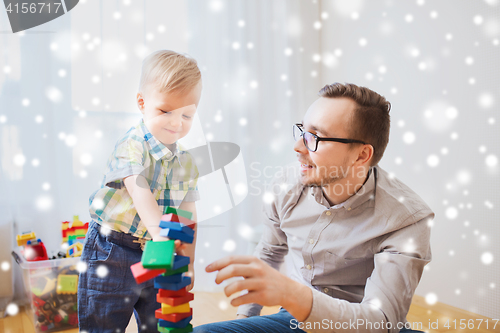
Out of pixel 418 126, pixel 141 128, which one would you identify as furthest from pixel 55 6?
pixel 418 126

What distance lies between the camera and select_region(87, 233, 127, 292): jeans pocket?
2.98 feet

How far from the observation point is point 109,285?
0.91 meters

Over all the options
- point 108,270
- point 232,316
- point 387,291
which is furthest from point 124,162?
point 232,316

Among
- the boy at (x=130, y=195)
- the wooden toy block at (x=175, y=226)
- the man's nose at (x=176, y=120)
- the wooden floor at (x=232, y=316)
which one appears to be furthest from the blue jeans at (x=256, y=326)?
the wooden floor at (x=232, y=316)

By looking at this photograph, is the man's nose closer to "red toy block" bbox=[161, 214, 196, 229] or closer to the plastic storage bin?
"red toy block" bbox=[161, 214, 196, 229]

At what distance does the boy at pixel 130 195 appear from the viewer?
2.76 ft

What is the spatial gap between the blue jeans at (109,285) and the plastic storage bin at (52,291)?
0.73 metres

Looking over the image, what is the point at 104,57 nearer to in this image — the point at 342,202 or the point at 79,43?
the point at 79,43

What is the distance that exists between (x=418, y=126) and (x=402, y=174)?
0.92 ft

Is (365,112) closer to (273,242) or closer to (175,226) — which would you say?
(273,242)

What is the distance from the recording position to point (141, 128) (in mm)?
899

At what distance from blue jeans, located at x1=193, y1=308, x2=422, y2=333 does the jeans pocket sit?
0.23 meters

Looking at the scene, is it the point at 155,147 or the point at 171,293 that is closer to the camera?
the point at 171,293

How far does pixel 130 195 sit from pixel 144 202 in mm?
107
